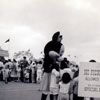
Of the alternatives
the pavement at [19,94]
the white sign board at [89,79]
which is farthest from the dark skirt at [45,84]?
the pavement at [19,94]

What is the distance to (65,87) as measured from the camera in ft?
33.9

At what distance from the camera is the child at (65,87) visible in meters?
10.2

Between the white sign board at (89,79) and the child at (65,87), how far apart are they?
248cm

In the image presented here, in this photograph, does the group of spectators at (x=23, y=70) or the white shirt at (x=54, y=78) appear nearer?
the white shirt at (x=54, y=78)

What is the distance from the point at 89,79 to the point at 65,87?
2.61 meters

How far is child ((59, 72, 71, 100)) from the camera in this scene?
403 inches

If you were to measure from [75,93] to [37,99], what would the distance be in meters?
3.10

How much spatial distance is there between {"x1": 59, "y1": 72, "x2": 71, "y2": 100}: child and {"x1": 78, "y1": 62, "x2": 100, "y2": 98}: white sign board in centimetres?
248

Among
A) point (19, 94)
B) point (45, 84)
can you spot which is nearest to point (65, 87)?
point (45, 84)

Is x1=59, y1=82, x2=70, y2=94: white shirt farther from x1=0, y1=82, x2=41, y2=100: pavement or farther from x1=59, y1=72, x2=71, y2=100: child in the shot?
x1=0, y1=82, x2=41, y2=100: pavement

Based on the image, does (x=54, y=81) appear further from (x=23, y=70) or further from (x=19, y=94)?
(x=23, y=70)

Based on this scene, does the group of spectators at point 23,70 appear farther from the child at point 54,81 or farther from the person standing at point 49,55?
the child at point 54,81

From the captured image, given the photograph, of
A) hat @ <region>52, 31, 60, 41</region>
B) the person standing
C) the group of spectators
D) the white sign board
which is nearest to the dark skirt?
the person standing

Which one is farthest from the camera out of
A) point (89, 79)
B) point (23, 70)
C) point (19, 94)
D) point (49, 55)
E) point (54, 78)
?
point (23, 70)
